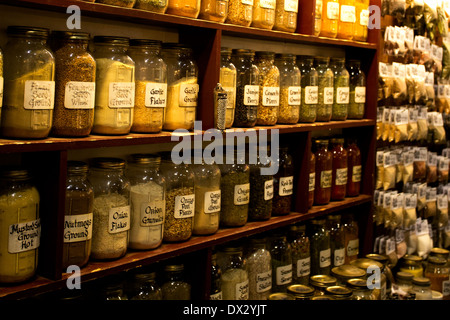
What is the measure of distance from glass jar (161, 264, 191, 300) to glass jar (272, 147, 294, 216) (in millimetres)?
586

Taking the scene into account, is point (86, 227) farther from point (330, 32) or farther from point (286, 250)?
point (330, 32)

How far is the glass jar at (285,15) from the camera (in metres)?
2.33

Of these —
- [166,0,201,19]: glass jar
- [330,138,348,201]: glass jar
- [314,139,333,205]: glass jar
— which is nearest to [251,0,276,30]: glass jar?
[166,0,201,19]: glass jar

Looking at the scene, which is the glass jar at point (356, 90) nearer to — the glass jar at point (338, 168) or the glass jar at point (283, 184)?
the glass jar at point (338, 168)

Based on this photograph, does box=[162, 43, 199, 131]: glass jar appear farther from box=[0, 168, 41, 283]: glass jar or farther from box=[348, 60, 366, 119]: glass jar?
box=[348, 60, 366, 119]: glass jar

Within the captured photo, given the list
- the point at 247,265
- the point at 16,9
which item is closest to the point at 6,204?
the point at 16,9

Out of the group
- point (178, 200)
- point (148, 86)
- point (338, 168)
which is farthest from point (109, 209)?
point (338, 168)

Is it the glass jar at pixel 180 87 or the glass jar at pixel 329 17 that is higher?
the glass jar at pixel 329 17

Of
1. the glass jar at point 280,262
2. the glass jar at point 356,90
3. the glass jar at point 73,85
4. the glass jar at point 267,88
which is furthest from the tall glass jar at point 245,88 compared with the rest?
the glass jar at point 356,90

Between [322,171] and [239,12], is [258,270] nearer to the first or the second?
[322,171]

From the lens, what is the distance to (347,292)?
2.12 metres

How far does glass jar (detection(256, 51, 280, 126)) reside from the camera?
7.41ft

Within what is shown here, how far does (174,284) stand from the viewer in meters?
2.00

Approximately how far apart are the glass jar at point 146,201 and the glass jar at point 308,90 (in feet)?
2.78
